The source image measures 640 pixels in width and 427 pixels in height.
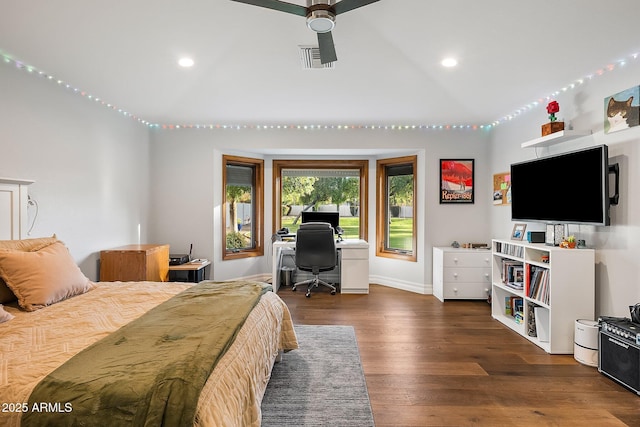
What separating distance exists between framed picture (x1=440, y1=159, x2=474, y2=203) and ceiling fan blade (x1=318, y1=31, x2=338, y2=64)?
287cm

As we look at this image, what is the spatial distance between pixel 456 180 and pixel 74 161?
4608 mm

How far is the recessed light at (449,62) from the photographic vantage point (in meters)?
3.18

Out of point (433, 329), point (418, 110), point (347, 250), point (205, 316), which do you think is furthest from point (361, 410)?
point (418, 110)

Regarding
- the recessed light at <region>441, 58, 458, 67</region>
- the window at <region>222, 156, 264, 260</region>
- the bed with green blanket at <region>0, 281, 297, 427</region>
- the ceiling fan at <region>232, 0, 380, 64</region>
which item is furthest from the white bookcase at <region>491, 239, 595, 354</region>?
the window at <region>222, 156, 264, 260</region>

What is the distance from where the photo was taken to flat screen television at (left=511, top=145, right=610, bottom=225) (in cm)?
263

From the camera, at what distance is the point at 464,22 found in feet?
8.86

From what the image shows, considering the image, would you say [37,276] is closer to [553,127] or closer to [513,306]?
[513,306]

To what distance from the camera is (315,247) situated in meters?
4.64

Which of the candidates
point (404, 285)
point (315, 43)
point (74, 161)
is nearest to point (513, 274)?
point (404, 285)

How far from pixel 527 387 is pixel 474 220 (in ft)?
9.16

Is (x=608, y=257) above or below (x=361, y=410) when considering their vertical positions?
above

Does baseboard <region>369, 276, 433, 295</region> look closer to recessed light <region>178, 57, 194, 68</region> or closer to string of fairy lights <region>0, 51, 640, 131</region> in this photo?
string of fairy lights <region>0, 51, 640, 131</region>

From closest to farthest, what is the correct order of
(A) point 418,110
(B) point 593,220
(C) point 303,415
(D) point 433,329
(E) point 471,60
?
(C) point 303,415, (B) point 593,220, (E) point 471,60, (D) point 433,329, (A) point 418,110

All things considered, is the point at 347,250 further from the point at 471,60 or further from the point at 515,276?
the point at 471,60
